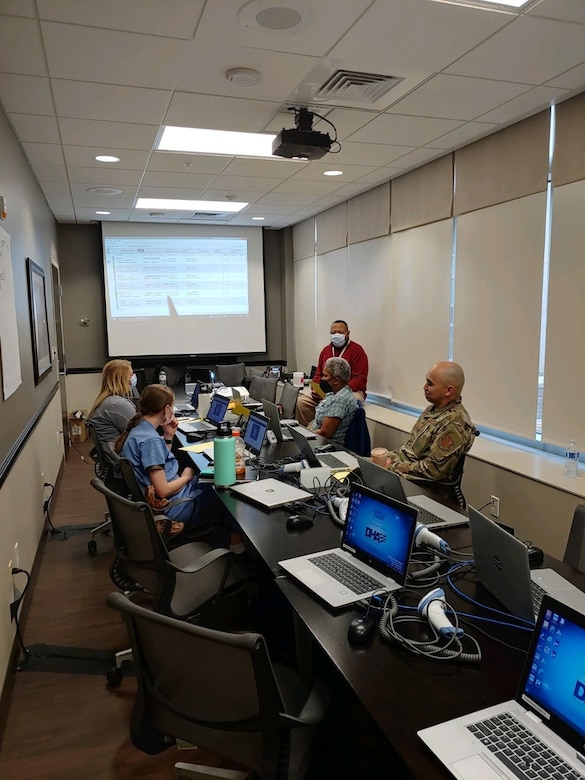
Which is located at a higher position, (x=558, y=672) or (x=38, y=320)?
(x=38, y=320)

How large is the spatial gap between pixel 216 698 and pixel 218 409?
119 inches

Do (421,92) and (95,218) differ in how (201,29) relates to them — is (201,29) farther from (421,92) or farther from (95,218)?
(95,218)

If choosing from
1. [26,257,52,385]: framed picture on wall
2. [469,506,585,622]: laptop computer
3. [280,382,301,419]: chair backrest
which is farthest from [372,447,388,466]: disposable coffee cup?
[26,257,52,385]: framed picture on wall

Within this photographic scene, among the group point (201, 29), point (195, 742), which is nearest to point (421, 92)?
point (201, 29)

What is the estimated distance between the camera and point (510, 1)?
211cm

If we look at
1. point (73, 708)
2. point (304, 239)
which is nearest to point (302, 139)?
point (73, 708)

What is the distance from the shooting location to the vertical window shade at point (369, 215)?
535 cm

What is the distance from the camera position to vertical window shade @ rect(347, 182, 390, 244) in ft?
17.5

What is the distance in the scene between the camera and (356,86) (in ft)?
9.48

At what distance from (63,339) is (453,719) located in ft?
24.9

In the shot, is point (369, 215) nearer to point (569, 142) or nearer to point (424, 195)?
point (424, 195)

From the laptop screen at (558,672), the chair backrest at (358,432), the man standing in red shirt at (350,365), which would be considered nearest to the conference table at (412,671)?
the laptop screen at (558,672)

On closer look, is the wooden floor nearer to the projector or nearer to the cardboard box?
the projector

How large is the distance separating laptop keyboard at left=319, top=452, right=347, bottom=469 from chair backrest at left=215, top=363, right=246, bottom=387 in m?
4.67
